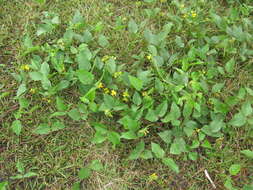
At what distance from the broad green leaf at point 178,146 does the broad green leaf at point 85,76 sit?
69 centimetres

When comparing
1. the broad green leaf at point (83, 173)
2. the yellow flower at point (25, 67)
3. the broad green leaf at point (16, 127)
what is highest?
the yellow flower at point (25, 67)

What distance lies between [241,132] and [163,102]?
0.61 m

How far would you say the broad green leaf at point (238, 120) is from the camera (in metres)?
1.98

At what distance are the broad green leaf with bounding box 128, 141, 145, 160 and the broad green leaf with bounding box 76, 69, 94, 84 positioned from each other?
53 centimetres

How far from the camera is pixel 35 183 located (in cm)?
186

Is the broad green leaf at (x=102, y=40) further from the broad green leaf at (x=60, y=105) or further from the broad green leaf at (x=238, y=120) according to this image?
the broad green leaf at (x=238, y=120)

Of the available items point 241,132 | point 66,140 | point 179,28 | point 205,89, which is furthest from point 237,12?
point 66,140

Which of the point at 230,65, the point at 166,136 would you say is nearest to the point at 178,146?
the point at 166,136

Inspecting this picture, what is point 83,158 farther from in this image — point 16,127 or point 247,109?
point 247,109

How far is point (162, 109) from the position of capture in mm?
1956

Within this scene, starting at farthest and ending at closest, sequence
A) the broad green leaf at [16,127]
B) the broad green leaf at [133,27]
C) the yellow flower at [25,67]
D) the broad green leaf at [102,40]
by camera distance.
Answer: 1. the broad green leaf at [133,27]
2. the broad green leaf at [102,40]
3. the yellow flower at [25,67]
4. the broad green leaf at [16,127]

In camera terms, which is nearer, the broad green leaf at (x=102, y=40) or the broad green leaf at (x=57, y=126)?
the broad green leaf at (x=57, y=126)

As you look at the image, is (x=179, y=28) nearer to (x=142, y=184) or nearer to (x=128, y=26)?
(x=128, y=26)

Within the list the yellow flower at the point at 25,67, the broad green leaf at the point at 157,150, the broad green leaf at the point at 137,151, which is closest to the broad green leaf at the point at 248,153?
the broad green leaf at the point at 157,150
